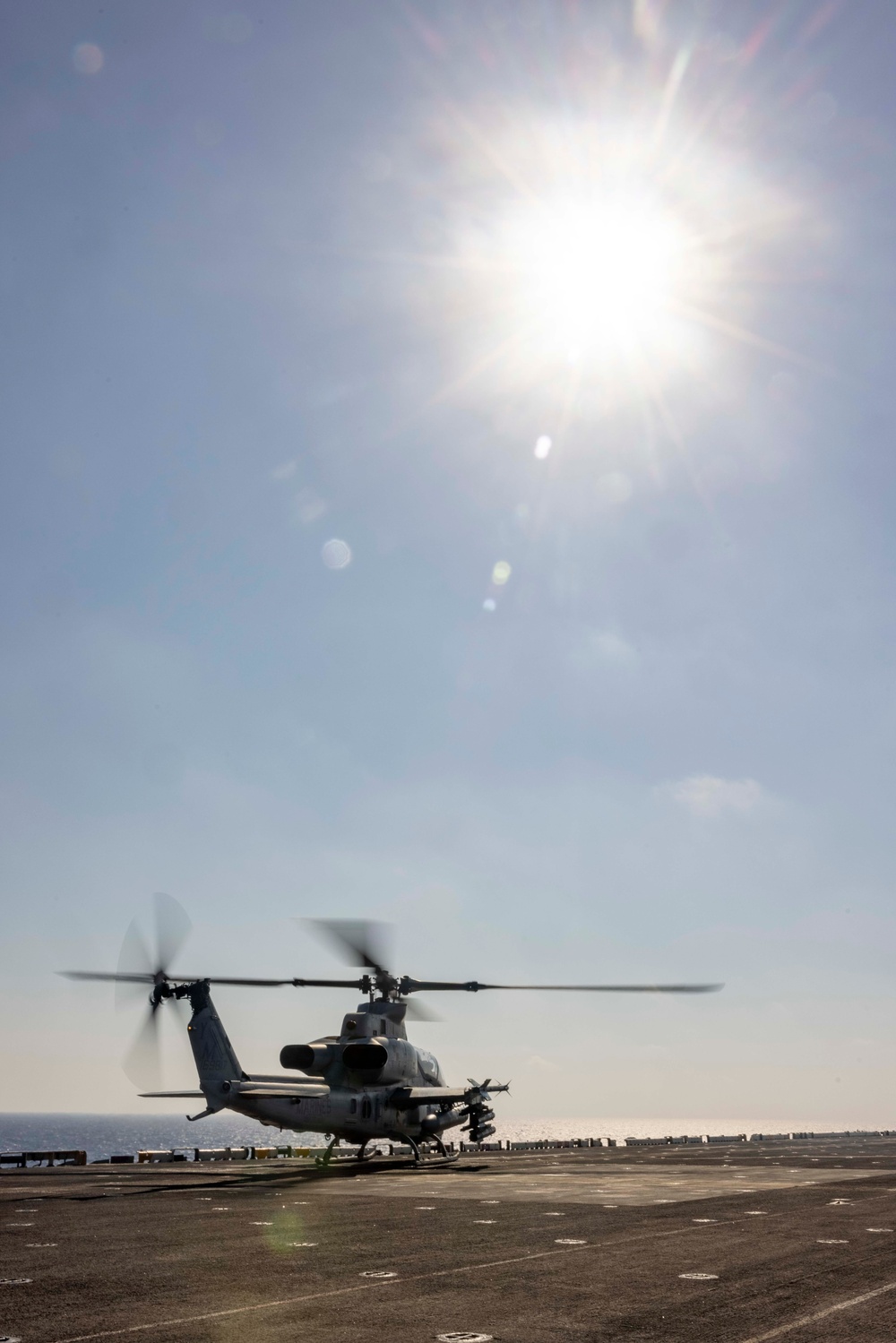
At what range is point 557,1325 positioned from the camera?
12445 mm

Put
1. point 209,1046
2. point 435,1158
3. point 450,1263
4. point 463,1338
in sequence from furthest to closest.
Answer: point 435,1158 → point 209,1046 → point 450,1263 → point 463,1338

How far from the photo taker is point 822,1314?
13.1 metres

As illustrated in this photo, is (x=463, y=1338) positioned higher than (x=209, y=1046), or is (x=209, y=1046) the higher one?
(x=209, y=1046)

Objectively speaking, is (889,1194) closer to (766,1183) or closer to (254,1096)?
(766,1183)

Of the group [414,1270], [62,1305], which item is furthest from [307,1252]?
[62,1305]

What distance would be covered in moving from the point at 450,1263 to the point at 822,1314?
6618 millimetres

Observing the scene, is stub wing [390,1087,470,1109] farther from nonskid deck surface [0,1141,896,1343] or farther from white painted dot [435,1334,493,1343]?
white painted dot [435,1334,493,1343]

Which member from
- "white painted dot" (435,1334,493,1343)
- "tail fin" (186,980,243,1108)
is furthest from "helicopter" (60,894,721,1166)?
"white painted dot" (435,1334,493,1343)

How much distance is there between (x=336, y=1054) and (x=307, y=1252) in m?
29.2

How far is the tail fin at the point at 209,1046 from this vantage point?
44.3m

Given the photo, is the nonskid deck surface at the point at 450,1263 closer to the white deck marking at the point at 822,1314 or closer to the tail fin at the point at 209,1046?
the white deck marking at the point at 822,1314

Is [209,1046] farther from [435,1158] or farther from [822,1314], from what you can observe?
[822,1314]

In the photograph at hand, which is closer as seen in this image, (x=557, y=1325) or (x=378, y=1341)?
(x=378, y=1341)

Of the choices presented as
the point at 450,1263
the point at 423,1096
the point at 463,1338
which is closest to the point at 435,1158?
the point at 423,1096
